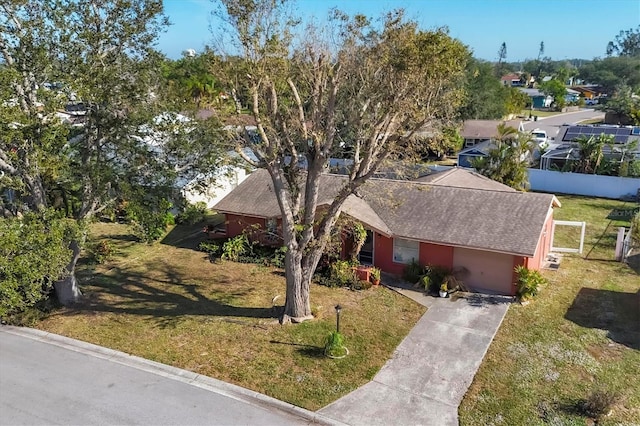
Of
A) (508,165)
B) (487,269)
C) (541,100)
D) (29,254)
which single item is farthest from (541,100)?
(29,254)

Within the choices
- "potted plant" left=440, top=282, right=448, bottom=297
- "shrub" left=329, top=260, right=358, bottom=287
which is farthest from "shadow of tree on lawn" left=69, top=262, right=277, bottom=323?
"potted plant" left=440, top=282, right=448, bottom=297

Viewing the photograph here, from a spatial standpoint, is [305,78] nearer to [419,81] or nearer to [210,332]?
[419,81]

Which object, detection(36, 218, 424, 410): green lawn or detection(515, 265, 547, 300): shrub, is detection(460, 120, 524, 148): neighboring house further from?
detection(36, 218, 424, 410): green lawn

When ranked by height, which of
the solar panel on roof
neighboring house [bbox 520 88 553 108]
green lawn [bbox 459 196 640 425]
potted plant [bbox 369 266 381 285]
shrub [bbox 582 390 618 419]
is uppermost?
neighboring house [bbox 520 88 553 108]

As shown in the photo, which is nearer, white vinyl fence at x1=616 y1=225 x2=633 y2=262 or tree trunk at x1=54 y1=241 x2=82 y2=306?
tree trunk at x1=54 y1=241 x2=82 y2=306

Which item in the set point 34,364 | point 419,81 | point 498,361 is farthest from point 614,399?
point 34,364

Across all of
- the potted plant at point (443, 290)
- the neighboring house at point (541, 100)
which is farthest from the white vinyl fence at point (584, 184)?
the neighboring house at point (541, 100)
